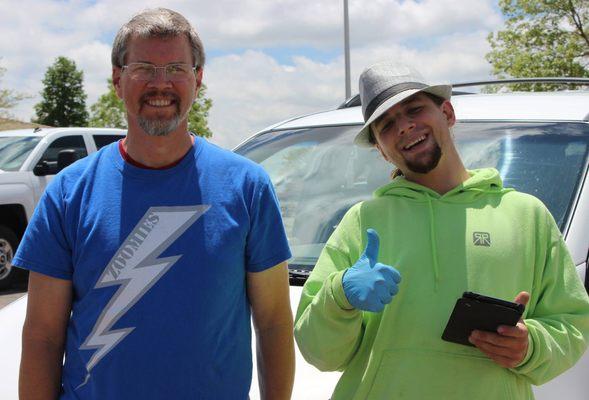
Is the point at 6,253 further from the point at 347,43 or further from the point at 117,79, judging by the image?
the point at 347,43

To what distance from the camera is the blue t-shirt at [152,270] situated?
1.99m

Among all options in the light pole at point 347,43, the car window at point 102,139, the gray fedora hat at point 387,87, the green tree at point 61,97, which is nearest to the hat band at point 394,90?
the gray fedora hat at point 387,87

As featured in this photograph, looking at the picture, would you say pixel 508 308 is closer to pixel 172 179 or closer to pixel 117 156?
pixel 172 179

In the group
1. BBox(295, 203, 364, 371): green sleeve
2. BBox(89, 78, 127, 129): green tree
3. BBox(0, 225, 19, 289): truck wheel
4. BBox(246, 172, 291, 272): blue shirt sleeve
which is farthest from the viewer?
BBox(89, 78, 127, 129): green tree

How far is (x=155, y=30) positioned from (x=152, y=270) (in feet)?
2.13

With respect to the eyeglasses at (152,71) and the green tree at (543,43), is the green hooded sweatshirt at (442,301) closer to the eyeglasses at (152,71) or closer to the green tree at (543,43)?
the eyeglasses at (152,71)

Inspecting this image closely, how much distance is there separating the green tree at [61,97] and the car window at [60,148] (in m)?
47.5

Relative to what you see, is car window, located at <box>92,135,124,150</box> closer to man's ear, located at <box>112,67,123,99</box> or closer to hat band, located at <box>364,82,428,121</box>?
man's ear, located at <box>112,67,123,99</box>

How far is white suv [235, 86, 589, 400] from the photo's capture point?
279 cm

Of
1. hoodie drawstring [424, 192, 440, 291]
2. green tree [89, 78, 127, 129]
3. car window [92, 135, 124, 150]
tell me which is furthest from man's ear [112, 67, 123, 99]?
green tree [89, 78, 127, 129]

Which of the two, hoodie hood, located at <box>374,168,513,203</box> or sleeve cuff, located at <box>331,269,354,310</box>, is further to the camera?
hoodie hood, located at <box>374,168,513,203</box>

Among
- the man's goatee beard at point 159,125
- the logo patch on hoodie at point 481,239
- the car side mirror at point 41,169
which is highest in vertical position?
the man's goatee beard at point 159,125

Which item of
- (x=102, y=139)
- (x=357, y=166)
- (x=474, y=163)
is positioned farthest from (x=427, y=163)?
(x=102, y=139)

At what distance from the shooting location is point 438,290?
1.96 m
